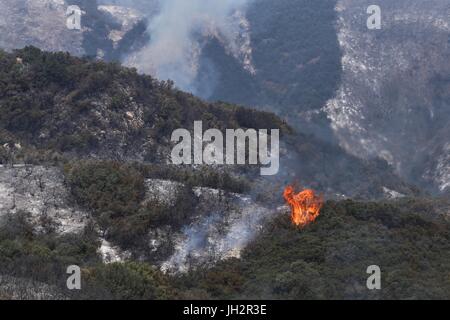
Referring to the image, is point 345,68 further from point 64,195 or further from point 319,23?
point 64,195

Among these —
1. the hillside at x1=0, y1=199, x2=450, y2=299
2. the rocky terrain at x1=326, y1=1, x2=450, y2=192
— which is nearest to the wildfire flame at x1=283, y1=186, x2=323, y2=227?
the hillside at x1=0, y1=199, x2=450, y2=299

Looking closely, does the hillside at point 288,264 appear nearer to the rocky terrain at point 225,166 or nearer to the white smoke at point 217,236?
the rocky terrain at point 225,166

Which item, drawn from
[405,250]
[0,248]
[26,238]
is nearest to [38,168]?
[26,238]

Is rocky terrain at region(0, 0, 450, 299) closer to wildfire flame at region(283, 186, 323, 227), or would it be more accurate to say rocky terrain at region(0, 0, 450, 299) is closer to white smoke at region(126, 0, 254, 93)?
white smoke at region(126, 0, 254, 93)

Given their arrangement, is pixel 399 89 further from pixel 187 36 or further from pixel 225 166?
pixel 225 166

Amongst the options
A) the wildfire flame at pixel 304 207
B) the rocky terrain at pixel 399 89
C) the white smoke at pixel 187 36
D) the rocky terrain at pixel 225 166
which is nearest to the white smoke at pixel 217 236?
the rocky terrain at pixel 225 166

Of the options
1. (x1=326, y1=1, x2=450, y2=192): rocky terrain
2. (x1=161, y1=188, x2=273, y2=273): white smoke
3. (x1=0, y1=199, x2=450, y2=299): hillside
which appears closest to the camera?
(x1=0, y1=199, x2=450, y2=299): hillside

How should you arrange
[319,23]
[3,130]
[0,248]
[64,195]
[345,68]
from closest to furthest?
[0,248] < [64,195] < [3,130] < [345,68] < [319,23]
